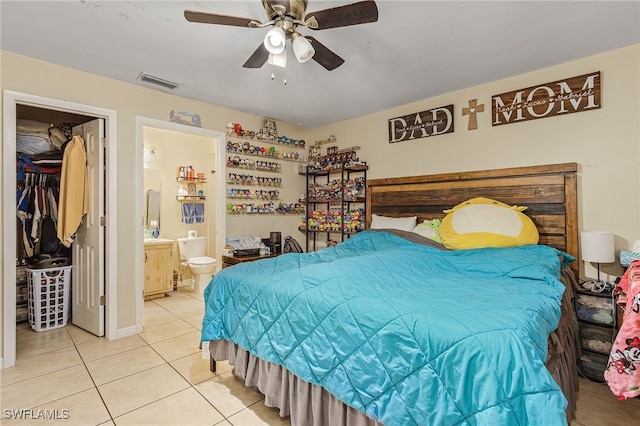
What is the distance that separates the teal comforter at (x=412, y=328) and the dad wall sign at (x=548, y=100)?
125cm

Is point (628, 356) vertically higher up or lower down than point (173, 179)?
lower down

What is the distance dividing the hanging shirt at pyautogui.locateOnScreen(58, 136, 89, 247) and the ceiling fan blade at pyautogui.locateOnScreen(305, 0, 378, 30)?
9.47ft

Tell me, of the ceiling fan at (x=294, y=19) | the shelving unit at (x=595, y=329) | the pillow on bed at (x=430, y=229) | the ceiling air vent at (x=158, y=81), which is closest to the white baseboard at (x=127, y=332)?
the ceiling air vent at (x=158, y=81)

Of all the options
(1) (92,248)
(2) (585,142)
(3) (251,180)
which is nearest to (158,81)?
(3) (251,180)

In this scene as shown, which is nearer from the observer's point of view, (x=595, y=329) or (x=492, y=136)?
(x=595, y=329)

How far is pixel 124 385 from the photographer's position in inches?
85.0

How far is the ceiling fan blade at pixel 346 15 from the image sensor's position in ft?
4.98

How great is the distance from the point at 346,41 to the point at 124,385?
2.93m

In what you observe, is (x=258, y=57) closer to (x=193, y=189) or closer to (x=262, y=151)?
(x=262, y=151)

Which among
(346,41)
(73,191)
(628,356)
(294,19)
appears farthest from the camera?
(73,191)

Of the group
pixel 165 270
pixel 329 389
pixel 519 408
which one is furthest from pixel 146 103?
pixel 519 408

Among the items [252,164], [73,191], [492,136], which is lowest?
[73,191]

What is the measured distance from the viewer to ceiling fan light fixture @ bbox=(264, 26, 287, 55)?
1662 millimetres

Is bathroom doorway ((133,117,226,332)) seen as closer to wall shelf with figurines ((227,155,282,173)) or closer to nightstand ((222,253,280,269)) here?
wall shelf with figurines ((227,155,282,173))
